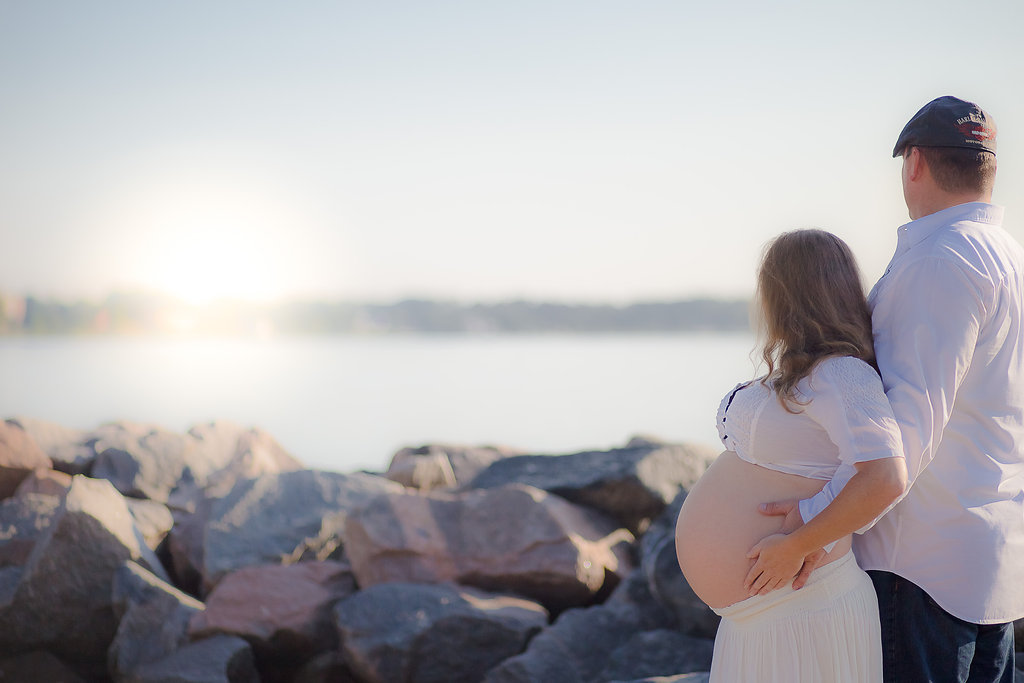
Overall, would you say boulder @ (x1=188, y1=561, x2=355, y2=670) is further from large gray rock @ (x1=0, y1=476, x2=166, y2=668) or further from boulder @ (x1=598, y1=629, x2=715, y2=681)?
boulder @ (x1=598, y1=629, x2=715, y2=681)

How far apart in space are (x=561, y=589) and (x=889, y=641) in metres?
2.37

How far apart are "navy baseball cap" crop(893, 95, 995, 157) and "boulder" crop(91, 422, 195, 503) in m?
5.44

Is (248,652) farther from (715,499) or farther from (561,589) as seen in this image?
(715,499)

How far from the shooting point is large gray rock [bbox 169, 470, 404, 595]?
4.71 metres

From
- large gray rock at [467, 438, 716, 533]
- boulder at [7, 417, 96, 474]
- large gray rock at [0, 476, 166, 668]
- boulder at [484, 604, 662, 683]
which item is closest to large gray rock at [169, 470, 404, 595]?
large gray rock at [0, 476, 166, 668]

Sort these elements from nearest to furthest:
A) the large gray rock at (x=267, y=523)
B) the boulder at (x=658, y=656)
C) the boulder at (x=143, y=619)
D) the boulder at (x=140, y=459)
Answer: the boulder at (x=658, y=656)
the boulder at (x=143, y=619)
the large gray rock at (x=267, y=523)
the boulder at (x=140, y=459)

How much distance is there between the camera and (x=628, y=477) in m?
4.73

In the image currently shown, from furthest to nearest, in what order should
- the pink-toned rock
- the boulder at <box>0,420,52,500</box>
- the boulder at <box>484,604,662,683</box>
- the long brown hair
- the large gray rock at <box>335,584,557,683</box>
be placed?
the boulder at <box>0,420,52,500</box>
the pink-toned rock
the large gray rock at <box>335,584,557,683</box>
the boulder at <box>484,604,662,683</box>
the long brown hair

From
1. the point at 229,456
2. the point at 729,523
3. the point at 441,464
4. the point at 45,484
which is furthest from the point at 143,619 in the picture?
the point at 729,523

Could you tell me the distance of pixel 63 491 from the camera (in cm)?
527

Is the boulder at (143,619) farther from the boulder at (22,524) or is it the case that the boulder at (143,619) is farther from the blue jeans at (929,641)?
the blue jeans at (929,641)

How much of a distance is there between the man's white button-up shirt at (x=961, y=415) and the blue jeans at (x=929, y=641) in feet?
0.15

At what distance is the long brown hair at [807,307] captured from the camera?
6.45 feet

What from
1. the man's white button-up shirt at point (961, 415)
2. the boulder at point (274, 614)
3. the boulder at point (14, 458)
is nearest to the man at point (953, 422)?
the man's white button-up shirt at point (961, 415)
